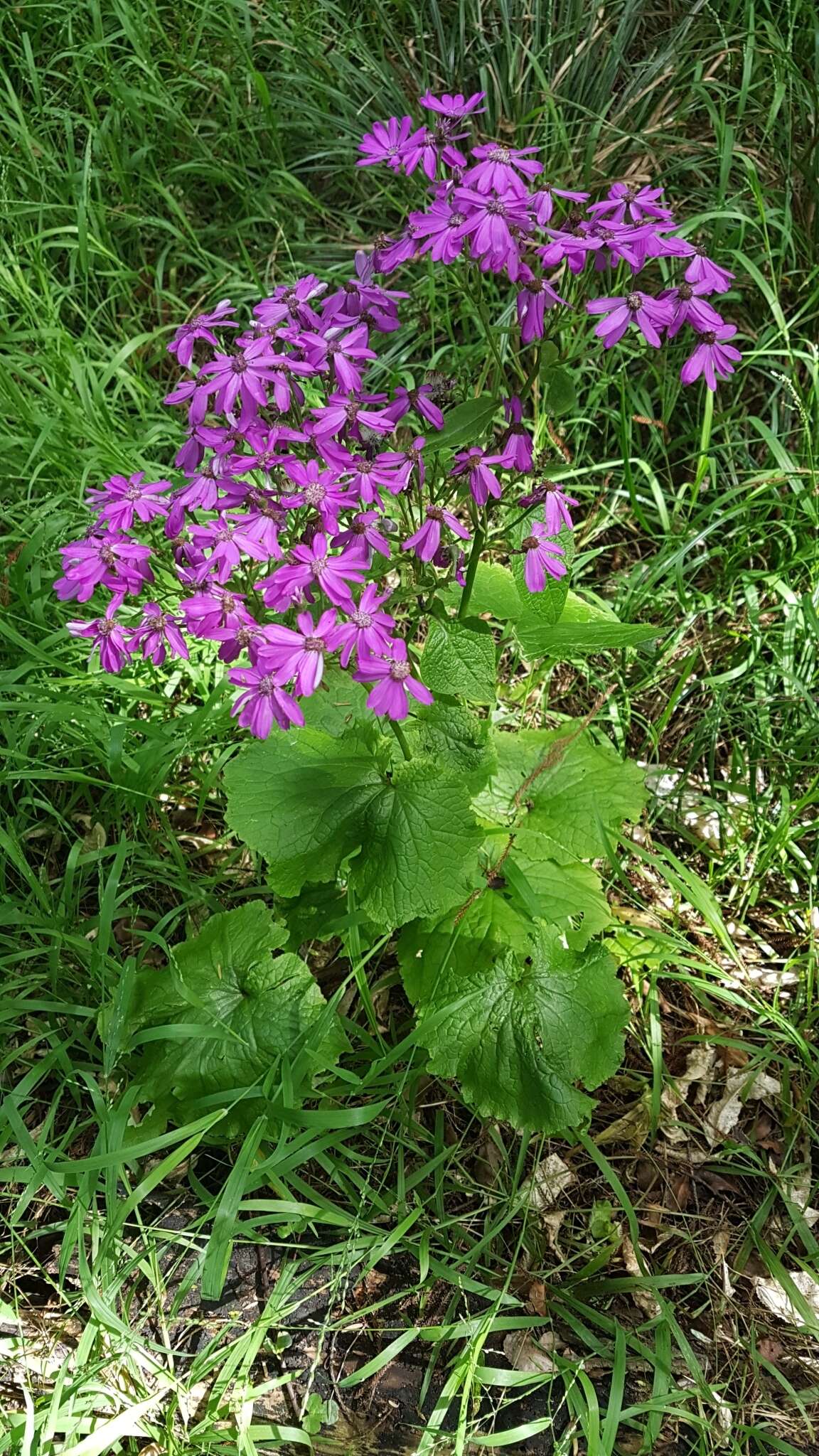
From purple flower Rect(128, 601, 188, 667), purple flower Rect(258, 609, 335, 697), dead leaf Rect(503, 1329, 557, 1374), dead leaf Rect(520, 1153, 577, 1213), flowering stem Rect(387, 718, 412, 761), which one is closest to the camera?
purple flower Rect(258, 609, 335, 697)

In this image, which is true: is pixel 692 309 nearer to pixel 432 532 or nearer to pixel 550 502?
pixel 550 502

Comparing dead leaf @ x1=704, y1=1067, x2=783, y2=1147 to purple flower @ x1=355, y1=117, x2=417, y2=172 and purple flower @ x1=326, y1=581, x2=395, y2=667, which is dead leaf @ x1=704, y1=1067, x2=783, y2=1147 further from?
purple flower @ x1=355, y1=117, x2=417, y2=172

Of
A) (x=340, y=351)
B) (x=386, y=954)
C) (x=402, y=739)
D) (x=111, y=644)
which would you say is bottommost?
(x=386, y=954)

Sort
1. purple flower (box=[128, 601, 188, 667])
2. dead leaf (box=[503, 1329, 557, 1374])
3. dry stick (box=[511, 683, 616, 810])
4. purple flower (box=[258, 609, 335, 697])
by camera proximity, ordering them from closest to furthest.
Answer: purple flower (box=[258, 609, 335, 697]) < purple flower (box=[128, 601, 188, 667]) < dead leaf (box=[503, 1329, 557, 1374]) < dry stick (box=[511, 683, 616, 810])

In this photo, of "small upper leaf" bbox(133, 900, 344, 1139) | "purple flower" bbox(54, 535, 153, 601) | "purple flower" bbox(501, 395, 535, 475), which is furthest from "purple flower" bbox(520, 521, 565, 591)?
"small upper leaf" bbox(133, 900, 344, 1139)

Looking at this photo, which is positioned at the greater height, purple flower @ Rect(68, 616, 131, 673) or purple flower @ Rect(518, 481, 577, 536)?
purple flower @ Rect(518, 481, 577, 536)

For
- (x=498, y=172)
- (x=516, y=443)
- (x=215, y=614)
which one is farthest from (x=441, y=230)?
(x=215, y=614)

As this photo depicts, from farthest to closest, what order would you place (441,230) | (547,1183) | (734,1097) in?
(734,1097) → (547,1183) → (441,230)

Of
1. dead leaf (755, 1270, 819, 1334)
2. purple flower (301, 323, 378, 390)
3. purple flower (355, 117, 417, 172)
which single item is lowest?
dead leaf (755, 1270, 819, 1334)

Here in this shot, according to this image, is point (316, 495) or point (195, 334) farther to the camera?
point (195, 334)
